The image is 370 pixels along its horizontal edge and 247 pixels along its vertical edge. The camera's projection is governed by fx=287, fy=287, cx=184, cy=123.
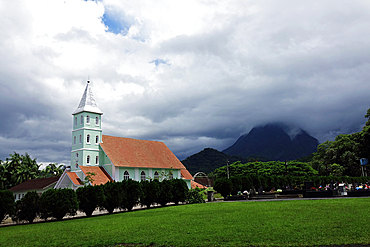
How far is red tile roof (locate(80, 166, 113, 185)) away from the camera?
125 ft

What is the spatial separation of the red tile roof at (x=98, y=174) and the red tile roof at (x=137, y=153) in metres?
2.30

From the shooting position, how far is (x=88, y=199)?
20.6 m

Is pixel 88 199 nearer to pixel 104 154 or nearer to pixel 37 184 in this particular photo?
pixel 104 154

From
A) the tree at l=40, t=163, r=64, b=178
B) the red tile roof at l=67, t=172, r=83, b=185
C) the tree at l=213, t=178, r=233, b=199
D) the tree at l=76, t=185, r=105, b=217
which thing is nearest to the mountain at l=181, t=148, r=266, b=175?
the tree at l=40, t=163, r=64, b=178

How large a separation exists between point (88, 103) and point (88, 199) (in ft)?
91.7

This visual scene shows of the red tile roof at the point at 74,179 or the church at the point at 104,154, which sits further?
the church at the point at 104,154

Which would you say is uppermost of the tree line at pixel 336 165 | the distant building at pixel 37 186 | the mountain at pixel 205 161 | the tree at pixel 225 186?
the mountain at pixel 205 161

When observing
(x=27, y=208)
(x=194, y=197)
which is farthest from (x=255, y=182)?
(x=27, y=208)

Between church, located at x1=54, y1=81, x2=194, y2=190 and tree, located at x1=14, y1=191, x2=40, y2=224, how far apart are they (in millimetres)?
20958

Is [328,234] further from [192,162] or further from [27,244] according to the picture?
[192,162]

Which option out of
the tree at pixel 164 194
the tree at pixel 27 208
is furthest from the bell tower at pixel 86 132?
the tree at pixel 27 208

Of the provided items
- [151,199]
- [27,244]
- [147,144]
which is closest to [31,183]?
[147,144]

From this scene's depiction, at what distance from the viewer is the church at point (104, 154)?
139 feet

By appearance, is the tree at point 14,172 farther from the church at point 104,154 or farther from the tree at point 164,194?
the tree at point 164,194
